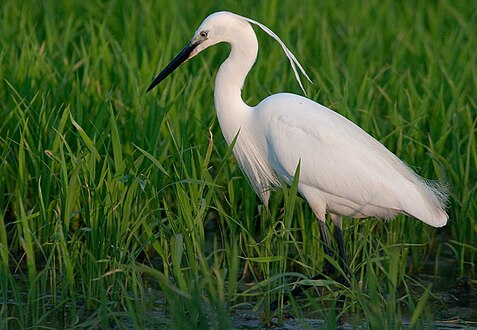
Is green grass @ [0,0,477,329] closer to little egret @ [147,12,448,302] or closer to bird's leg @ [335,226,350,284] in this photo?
bird's leg @ [335,226,350,284]

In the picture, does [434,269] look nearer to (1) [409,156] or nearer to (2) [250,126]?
(1) [409,156]

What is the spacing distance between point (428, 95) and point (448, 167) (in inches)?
31.3

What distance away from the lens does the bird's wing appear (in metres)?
4.49

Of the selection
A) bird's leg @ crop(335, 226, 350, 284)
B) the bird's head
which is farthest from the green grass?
the bird's head

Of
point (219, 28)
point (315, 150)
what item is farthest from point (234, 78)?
point (315, 150)

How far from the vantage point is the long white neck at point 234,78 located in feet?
15.0

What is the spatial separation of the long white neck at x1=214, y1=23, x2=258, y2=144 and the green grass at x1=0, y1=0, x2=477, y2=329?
254 millimetres

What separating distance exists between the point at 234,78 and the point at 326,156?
572mm

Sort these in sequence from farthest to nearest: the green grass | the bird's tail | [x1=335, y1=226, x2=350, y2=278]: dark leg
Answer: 1. [x1=335, y1=226, x2=350, y2=278]: dark leg
2. the bird's tail
3. the green grass

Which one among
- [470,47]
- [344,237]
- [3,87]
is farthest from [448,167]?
[3,87]

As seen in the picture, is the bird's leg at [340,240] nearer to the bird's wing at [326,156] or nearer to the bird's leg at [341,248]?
the bird's leg at [341,248]

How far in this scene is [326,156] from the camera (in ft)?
14.9

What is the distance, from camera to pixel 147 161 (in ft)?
15.6

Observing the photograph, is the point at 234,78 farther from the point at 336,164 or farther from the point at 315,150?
the point at 336,164
